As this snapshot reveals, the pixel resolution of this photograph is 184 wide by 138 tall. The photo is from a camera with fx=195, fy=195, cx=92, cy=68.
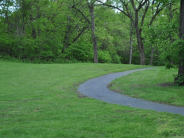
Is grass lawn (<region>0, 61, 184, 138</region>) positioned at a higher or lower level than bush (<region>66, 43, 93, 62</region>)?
lower

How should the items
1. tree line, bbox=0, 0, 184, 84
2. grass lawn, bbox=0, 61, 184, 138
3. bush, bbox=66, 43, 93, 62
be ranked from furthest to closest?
→ 1. bush, bbox=66, 43, 93, 62
2. tree line, bbox=0, 0, 184, 84
3. grass lawn, bbox=0, 61, 184, 138

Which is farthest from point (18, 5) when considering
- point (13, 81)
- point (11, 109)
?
point (11, 109)

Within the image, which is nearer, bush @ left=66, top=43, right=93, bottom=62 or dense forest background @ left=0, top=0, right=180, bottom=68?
dense forest background @ left=0, top=0, right=180, bottom=68

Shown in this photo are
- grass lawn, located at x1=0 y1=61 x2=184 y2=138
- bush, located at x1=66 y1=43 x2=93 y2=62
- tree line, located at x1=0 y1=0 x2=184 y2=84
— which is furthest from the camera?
bush, located at x1=66 y1=43 x2=93 y2=62

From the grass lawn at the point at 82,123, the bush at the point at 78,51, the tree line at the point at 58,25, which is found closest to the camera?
the grass lawn at the point at 82,123

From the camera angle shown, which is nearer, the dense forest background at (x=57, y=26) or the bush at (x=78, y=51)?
the dense forest background at (x=57, y=26)

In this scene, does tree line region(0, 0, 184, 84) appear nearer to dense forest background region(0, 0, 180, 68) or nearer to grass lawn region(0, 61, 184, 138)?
dense forest background region(0, 0, 180, 68)

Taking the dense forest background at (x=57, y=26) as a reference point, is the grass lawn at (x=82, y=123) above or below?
below

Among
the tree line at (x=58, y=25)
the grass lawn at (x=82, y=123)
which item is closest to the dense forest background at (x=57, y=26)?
the tree line at (x=58, y=25)

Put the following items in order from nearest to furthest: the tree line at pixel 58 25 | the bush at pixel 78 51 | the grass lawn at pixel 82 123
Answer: the grass lawn at pixel 82 123 → the tree line at pixel 58 25 → the bush at pixel 78 51

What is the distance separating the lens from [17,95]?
34.0ft

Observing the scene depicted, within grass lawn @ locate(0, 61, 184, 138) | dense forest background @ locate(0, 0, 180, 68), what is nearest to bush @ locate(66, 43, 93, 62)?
dense forest background @ locate(0, 0, 180, 68)

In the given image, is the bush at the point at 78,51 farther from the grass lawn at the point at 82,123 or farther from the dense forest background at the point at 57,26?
the grass lawn at the point at 82,123

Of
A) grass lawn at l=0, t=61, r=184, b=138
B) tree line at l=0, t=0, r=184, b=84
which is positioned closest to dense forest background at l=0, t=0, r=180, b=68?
tree line at l=0, t=0, r=184, b=84
